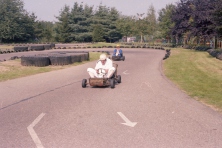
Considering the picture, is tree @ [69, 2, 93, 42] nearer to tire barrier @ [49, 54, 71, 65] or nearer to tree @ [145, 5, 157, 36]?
tree @ [145, 5, 157, 36]

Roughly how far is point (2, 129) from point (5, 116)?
1.27 m

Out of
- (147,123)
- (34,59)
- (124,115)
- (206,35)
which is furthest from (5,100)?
(206,35)

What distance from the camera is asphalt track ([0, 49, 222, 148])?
5641 mm

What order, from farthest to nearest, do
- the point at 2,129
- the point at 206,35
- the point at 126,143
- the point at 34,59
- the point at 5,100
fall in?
the point at 206,35, the point at 34,59, the point at 5,100, the point at 2,129, the point at 126,143

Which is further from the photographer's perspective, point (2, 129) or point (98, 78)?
point (98, 78)

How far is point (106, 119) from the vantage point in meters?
7.32

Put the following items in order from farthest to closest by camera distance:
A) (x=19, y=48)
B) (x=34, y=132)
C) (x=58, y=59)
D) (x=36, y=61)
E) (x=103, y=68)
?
(x=19, y=48) < (x=58, y=59) < (x=36, y=61) < (x=103, y=68) < (x=34, y=132)

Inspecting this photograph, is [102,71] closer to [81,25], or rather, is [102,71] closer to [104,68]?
[104,68]

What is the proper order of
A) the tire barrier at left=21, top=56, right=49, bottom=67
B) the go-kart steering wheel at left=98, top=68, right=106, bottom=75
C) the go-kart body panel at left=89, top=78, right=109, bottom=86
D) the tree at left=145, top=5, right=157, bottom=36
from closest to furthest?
1. the go-kart body panel at left=89, top=78, right=109, bottom=86
2. the go-kart steering wheel at left=98, top=68, right=106, bottom=75
3. the tire barrier at left=21, top=56, right=49, bottom=67
4. the tree at left=145, top=5, right=157, bottom=36

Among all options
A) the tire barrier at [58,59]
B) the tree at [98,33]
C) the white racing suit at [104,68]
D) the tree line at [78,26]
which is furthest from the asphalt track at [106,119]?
the tree at [98,33]

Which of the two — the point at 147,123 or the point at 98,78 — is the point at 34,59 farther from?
the point at 147,123

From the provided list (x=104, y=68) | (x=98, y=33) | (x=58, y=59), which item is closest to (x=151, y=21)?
(x=98, y=33)

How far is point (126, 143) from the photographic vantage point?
5520mm

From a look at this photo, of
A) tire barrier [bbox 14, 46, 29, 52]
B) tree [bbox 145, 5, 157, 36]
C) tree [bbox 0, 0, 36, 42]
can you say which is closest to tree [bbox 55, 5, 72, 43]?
tree [bbox 0, 0, 36, 42]
